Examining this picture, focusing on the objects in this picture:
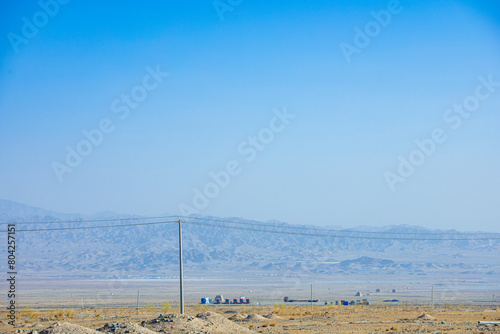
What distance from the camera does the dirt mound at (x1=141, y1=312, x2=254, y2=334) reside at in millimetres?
34156

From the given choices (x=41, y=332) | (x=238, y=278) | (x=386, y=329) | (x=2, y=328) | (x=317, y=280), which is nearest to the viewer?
(x=41, y=332)

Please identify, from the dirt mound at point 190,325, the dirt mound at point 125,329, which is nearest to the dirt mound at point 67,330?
the dirt mound at point 125,329

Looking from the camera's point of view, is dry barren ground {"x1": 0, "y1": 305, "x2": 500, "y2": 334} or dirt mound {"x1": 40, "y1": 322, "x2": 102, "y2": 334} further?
dry barren ground {"x1": 0, "y1": 305, "x2": 500, "y2": 334}

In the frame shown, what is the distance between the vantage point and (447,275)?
17962cm

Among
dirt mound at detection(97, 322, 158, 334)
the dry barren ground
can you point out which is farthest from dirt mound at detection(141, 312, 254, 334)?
dirt mound at detection(97, 322, 158, 334)

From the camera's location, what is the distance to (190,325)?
34.8m

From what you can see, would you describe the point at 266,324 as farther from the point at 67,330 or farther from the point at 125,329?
the point at 67,330

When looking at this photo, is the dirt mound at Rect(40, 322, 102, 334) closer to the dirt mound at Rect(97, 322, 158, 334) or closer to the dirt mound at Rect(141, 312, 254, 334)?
the dirt mound at Rect(97, 322, 158, 334)

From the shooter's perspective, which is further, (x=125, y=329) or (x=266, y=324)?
(x=266, y=324)

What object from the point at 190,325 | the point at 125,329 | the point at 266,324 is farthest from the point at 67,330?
the point at 266,324

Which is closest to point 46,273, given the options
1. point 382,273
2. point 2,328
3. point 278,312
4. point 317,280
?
point 317,280

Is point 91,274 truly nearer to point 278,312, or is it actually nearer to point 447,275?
point 447,275

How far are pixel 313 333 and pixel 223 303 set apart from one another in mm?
44803

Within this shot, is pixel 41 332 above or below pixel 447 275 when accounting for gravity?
above
